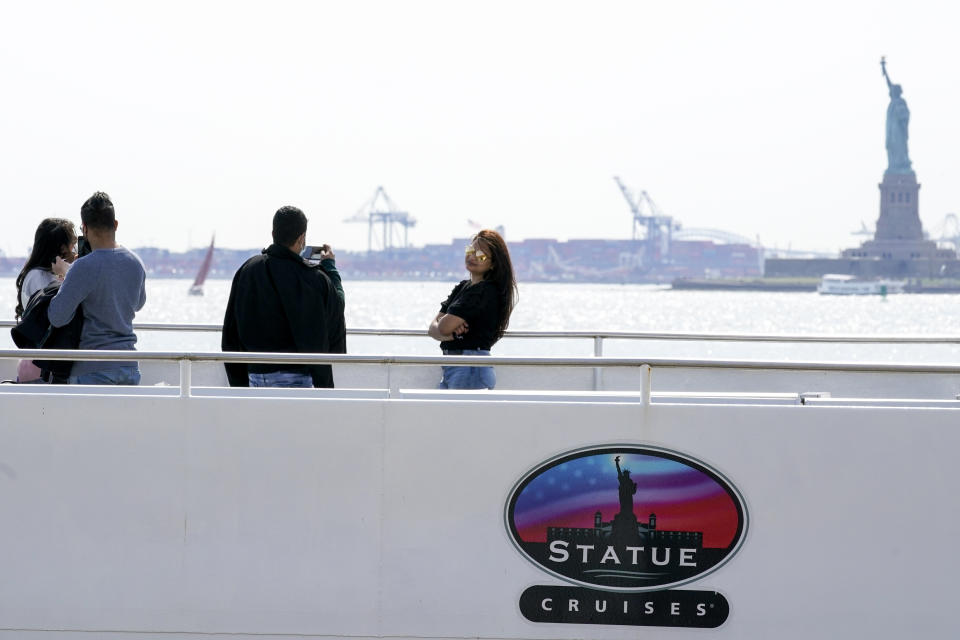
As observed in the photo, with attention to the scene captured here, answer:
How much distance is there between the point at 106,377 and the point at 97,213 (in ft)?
2.06

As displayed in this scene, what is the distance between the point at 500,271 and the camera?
4672mm

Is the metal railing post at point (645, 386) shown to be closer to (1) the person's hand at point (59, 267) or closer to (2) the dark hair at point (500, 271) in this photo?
(2) the dark hair at point (500, 271)

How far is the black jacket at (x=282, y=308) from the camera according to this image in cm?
450

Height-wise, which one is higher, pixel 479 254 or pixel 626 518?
pixel 479 254

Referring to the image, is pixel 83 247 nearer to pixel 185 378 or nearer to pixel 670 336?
pixel 185 378

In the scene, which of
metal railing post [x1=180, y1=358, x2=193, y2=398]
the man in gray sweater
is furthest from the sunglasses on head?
the man in gray sweater

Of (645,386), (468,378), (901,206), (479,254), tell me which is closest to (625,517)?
(645,386)

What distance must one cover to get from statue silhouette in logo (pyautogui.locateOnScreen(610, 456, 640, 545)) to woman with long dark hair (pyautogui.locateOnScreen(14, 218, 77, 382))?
7.91ft

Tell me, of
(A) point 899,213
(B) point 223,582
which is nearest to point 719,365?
(B) point 223,582

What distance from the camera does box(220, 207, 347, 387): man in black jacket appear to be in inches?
177

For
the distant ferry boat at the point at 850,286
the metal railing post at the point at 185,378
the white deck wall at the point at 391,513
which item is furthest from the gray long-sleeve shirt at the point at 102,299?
the distant ferry boat at the point at 850,286

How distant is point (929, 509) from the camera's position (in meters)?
4.25

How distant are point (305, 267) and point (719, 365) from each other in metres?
1.59

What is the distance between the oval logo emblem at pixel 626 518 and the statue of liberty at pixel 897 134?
445 ft
